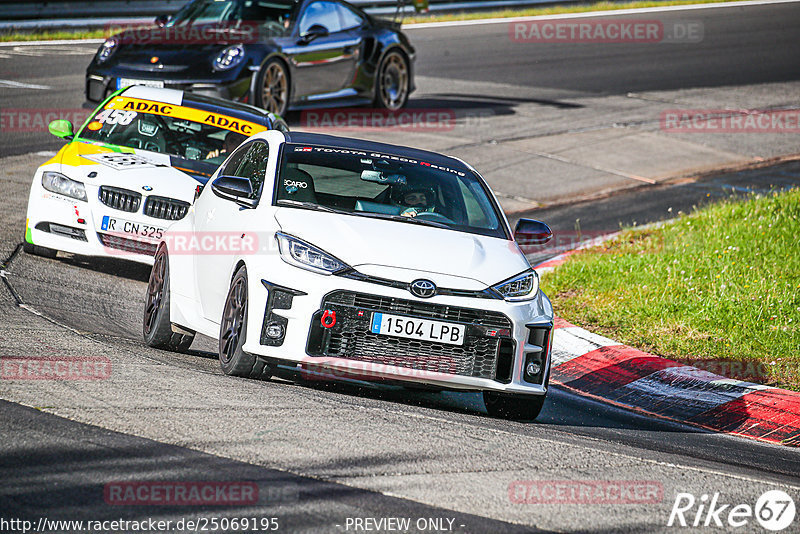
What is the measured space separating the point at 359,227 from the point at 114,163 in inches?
158

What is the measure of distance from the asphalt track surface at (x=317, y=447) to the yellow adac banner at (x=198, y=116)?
252cm

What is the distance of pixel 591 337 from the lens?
9523mm

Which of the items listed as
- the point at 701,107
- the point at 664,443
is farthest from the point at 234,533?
the point at 701,107

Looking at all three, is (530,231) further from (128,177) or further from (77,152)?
(77,152)

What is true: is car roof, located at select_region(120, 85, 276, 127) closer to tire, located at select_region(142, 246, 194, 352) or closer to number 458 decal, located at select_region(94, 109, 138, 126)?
number 458 decal, located at select_region(94, 109, 138, 126)

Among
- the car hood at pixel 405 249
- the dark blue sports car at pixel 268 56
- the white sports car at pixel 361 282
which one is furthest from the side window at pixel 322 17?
the car hood at pixel 405 249

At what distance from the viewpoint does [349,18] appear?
18359 millimetres

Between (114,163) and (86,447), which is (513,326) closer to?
(86,447)

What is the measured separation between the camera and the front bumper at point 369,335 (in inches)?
253

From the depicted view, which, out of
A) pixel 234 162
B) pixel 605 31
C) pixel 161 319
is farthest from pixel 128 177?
pixel 605 31

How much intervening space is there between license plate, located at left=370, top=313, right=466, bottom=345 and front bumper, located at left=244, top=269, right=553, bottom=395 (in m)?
0.03

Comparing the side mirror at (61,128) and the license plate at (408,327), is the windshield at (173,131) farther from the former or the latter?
the license plate at (408,327)

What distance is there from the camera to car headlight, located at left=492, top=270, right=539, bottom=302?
22.0ft

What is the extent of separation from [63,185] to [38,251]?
597mm
